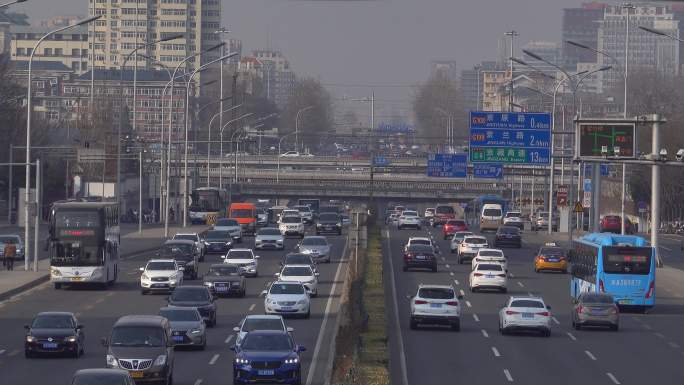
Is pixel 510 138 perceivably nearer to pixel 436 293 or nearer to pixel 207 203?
pixel 436 293

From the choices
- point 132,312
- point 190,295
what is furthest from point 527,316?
point 132,312

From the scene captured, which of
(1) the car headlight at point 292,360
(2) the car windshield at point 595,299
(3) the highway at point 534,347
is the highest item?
(1) the car headlight at point 292,360

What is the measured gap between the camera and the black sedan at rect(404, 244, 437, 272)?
5997 centimetres

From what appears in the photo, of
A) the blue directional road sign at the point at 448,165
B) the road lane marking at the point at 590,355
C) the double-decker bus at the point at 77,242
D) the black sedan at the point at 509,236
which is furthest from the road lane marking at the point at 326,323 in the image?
the blue directional road sign at the point at 448,165

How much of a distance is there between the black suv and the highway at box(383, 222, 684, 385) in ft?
16.8

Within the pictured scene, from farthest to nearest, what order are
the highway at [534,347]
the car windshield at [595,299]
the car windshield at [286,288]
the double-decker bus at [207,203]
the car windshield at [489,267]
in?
1. the double-decker bus at [207,203]
2. the car windshield at [489,267]
3. the car windshield at [595,299]
4. the car windshield at [286,288]
5. the highway at [534,347]

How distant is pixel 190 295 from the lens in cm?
3747

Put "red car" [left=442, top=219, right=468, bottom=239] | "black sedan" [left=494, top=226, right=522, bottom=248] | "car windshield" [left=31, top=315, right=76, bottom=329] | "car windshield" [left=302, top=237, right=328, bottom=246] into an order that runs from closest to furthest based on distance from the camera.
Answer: "car windshield" [left=31, top=315, right=76, bottom=329] → "car windshield" [left=302, top=237, right=328, bottom=246] → "black sedan" [left=494, top=226, right=522, bottom=248] → "red car" [left=442, top=219, right=468, bottom=239]

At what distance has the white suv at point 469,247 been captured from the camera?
6500cm

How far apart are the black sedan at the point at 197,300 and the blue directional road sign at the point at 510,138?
32.5 m

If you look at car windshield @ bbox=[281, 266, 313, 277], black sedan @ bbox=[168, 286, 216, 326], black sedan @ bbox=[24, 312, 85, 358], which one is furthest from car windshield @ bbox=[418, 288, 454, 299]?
black sedan @ bbox=[24, 312, 85, 358]

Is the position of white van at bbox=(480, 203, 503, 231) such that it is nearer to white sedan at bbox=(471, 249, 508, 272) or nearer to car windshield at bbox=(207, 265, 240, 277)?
white sedan at bbox=(471, 249, 508, 272)

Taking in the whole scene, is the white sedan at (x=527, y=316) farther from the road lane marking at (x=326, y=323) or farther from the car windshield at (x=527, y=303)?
the road lane marking at (x=326, y=323)

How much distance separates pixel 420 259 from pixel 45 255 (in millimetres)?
21321
